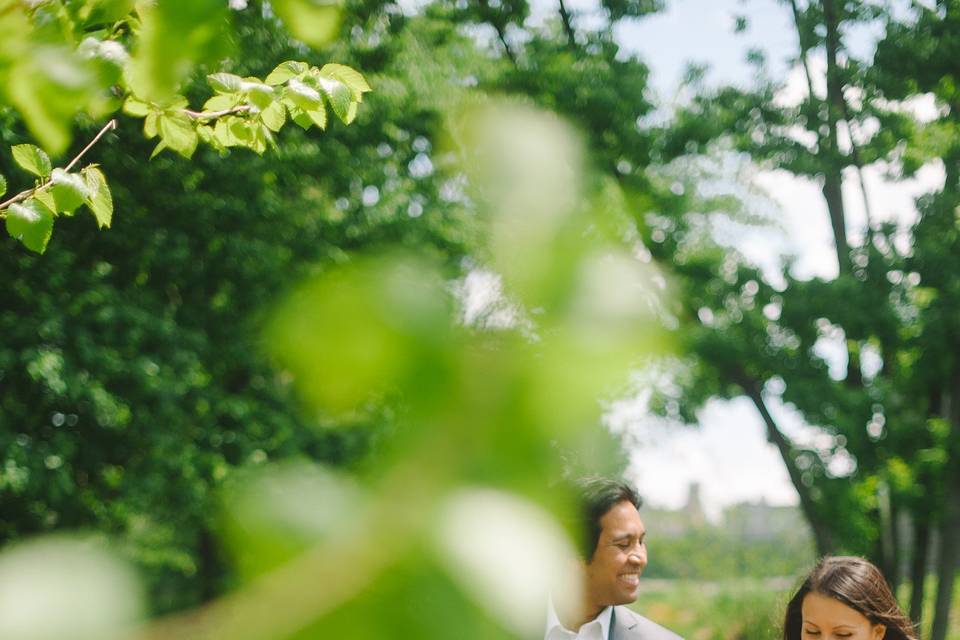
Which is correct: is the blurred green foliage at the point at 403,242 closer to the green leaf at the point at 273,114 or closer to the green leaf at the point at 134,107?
the green leaf at the point at 273,114

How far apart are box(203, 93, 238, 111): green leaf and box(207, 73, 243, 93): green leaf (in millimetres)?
41

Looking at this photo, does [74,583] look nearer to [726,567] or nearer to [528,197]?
[528,197]

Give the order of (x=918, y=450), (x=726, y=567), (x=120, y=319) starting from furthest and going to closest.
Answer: (x=726, y=567) → (x=918, y=450) → (x=120, y=319)

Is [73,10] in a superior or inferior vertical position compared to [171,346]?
inferior

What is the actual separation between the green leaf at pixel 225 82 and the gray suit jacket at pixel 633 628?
277cm

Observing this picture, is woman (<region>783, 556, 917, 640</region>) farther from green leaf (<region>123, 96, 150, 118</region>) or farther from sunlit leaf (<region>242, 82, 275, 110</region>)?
green leaf (<region>123, 96, 150, 118</region>)

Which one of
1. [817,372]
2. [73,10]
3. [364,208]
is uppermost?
[364,208]

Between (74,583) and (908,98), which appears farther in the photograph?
(908,98)

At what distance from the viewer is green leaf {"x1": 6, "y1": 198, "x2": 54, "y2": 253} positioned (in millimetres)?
2088

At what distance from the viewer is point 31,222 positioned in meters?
2.11

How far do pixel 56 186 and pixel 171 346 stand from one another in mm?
8806

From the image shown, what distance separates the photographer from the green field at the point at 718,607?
46.0 ft

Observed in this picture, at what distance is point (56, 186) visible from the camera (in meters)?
2.08

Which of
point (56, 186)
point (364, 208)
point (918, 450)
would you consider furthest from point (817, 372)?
point (56, 186)
